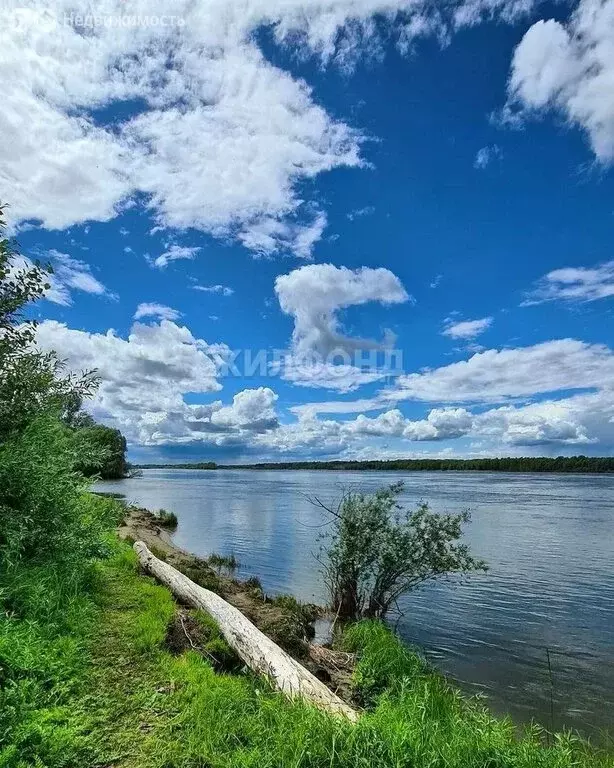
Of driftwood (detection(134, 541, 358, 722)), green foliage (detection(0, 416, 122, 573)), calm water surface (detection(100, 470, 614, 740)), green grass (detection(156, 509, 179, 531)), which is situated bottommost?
calm water surface (detection(100, 470, 614, 740))

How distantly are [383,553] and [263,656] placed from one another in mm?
6910

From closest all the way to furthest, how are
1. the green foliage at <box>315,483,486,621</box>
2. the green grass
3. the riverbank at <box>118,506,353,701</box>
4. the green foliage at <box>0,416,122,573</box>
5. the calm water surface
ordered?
the green foliage at <box>0,416,122,573</box>, the riverbank at <box>118,506,353,701</box>, the calm water surface, the green foliage at <box>315,483,486,621</box>, the green grass

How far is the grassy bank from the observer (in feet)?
16.0

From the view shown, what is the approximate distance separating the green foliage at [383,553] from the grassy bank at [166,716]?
533cm

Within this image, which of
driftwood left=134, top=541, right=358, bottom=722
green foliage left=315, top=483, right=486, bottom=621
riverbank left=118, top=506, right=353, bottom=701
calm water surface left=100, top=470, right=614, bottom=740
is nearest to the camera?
driftwood left=134, top=541, right=358, bottom=722

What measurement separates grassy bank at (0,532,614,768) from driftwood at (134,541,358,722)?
0.78 ft

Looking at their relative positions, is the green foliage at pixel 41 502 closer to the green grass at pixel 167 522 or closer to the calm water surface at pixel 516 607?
the calm water surface at pixel 516 607

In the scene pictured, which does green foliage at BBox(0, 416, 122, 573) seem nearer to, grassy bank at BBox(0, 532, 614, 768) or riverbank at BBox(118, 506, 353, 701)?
grassy bank at BBox(0, 532, 614, 768)

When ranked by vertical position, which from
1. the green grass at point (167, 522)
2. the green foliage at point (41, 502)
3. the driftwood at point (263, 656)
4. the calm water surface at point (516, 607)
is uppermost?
the green foliage at point (41, 502)

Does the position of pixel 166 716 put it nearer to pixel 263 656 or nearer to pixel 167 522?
pixel 263 656

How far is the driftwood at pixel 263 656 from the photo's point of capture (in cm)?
658

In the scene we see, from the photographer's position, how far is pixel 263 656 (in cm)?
765

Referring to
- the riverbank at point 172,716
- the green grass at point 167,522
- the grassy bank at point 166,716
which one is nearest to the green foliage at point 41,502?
the grassy bank at point 166,716

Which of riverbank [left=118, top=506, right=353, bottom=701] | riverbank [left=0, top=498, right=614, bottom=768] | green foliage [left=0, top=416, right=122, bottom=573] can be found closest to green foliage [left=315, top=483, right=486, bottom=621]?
riverbank [left=118, top=506, right=353, bottom=701]
